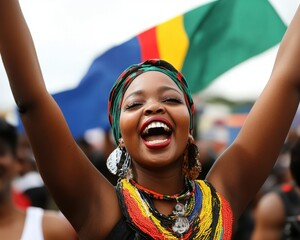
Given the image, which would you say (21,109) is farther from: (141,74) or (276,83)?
(276,83)

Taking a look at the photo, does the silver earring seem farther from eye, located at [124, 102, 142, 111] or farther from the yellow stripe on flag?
the yellow stripe on flag

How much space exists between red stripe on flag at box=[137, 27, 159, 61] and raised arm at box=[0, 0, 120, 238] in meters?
2.43

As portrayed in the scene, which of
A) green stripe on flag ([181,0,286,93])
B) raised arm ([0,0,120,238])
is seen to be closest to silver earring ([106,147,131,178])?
raised arm ([0,0,120,238])

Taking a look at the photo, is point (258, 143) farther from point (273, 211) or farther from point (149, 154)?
point (273, 211)

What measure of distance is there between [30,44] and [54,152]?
1.35ft

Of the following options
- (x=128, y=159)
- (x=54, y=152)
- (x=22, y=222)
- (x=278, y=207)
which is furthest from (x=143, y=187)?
(x=278, y=207)

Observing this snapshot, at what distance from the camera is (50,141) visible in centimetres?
320

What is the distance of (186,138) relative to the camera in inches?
135

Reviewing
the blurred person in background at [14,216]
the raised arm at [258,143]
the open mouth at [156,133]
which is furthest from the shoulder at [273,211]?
the open mouth at [156,133]

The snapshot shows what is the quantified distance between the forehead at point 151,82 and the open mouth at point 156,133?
174 millimetres

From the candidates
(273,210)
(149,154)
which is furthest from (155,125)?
(273,210)

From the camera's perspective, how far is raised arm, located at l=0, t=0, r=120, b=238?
3.15 m

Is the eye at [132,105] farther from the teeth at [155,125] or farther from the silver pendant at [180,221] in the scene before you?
the silver pendant at [180,221]

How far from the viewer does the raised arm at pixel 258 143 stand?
3633mm
